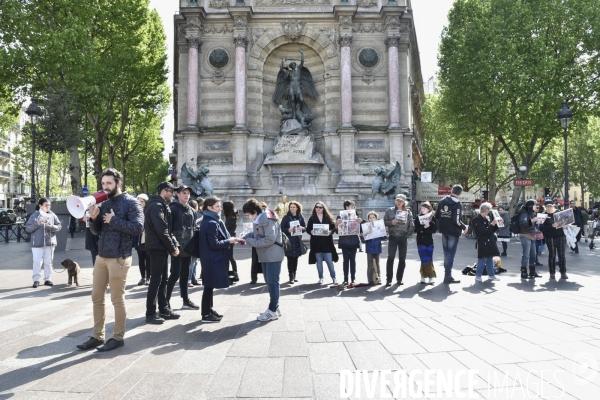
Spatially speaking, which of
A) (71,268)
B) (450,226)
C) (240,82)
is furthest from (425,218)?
(240,82)

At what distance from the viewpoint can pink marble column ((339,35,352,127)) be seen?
90.3ft

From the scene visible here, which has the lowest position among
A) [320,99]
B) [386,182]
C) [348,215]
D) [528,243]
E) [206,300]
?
[206,300]

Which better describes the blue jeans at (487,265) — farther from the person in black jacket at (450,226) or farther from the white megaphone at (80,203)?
the white megaphone at (80,203)

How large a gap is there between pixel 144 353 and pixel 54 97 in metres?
22.6

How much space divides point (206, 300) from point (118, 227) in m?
1.92

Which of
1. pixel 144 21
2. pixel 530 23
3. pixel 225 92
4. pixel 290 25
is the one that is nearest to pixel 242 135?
pixel 225 92

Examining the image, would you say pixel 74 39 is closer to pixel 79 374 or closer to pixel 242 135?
pixel 242 135

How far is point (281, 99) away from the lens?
29641mm

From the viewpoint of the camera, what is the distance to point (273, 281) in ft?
22.8

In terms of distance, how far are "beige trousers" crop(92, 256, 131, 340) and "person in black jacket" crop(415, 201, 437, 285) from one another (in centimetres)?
621

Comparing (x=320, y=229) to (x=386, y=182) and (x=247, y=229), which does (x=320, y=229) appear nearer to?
(x=247, y=229)

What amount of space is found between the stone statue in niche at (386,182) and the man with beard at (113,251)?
1992 centimetres

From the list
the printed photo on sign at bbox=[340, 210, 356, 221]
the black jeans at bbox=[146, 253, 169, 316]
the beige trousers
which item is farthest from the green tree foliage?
the beige trousers

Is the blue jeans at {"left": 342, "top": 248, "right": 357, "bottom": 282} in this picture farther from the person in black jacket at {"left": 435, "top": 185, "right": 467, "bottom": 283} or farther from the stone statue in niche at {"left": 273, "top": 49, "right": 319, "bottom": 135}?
the stone statue in niche at {"left": 273, "top": 49, "right": 319, "bottom": 135}
